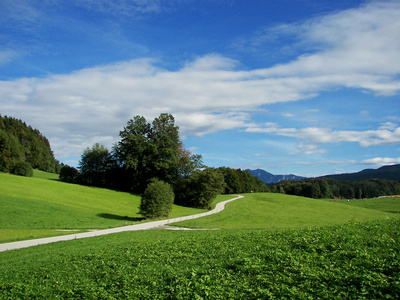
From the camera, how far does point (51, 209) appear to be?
109ft

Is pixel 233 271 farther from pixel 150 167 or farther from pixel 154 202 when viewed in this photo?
pixel 150 167

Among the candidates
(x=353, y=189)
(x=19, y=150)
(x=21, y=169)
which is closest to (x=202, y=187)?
(x=21, y=169)

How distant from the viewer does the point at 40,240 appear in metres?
19.3

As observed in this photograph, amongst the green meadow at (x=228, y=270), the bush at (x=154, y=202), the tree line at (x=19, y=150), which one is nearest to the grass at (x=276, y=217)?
the bush at (x=154, y=202)

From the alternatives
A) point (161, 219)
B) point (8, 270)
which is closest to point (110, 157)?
point (161, 219)

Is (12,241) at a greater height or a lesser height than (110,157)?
lesser

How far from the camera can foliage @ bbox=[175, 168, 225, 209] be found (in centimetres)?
5681

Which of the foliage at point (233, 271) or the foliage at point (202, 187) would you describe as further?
the foliage at point (202, 187)

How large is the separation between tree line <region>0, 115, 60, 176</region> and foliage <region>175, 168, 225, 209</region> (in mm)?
35578

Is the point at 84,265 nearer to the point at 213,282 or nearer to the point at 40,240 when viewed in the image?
the point at 213,282

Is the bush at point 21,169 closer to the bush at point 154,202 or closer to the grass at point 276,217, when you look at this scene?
the bush at point 154,202

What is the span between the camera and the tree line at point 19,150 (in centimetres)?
6269

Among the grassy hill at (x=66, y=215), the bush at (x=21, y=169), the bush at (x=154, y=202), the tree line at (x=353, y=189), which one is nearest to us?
the grassy hill at (x=66, y=215)

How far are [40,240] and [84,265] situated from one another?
11.3 metres
